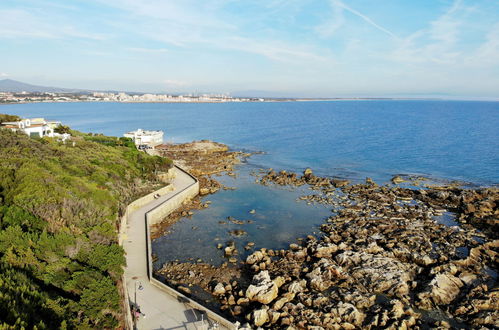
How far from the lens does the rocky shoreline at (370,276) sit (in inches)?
588

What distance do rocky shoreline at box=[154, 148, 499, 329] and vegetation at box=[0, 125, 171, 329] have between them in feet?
17.4

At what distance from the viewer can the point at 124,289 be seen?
1444cm

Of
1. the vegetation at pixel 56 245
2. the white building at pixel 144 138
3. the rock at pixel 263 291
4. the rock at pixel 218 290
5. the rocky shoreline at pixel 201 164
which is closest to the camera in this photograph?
the vegetation at pixel 56 245

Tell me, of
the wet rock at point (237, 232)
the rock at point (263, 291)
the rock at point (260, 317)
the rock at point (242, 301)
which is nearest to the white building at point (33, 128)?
the wet rock at point (237, 232)

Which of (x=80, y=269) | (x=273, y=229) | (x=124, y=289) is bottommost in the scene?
(x=273, y=229)

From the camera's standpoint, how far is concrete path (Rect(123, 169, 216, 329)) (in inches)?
518

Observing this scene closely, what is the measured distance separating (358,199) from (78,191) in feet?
83.7

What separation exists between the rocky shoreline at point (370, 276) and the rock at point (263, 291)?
0.16 ft

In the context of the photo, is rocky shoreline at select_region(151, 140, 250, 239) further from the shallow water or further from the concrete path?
the concrete path

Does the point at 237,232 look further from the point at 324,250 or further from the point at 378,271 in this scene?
the point at 378,271

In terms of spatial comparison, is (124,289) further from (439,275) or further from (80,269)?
(439,275)

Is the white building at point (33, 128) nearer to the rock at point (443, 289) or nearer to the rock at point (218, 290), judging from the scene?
the rock at point (218, 290)

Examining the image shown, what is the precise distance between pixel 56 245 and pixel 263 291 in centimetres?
987

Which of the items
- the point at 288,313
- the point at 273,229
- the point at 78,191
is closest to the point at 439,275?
the point at 288,313
